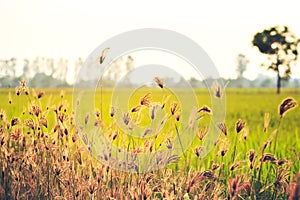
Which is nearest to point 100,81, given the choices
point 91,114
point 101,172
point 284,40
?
point 91,114

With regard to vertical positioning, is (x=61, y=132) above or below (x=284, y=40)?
below

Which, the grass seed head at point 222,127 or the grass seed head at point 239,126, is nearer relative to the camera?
the grass seed head at point 239,126

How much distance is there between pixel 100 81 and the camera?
3.30 meters

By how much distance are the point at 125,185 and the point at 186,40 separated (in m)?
1.09

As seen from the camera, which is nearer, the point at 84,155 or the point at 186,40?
the point at 186,40

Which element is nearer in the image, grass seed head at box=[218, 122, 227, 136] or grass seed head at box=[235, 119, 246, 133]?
grass seed head at box=[235, 119, 246, 133]

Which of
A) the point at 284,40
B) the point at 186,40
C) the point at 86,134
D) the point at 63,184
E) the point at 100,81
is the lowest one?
the point at 63,184

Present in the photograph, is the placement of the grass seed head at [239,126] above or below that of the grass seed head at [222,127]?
above

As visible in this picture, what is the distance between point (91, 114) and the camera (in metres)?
3.18

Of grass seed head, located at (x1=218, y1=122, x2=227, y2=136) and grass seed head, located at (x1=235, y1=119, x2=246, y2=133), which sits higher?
grass seed head, located at (x1=235, y1=119, x2=246, y2=133)

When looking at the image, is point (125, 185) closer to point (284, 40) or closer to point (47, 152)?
point (47, 152)

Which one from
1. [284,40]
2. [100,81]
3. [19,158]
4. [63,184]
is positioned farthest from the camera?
[284,40]

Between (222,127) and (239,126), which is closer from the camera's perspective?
(239,126)

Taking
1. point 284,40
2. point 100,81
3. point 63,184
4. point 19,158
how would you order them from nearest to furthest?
point 63,184
point 100,81
point 19,158
point 284,40
